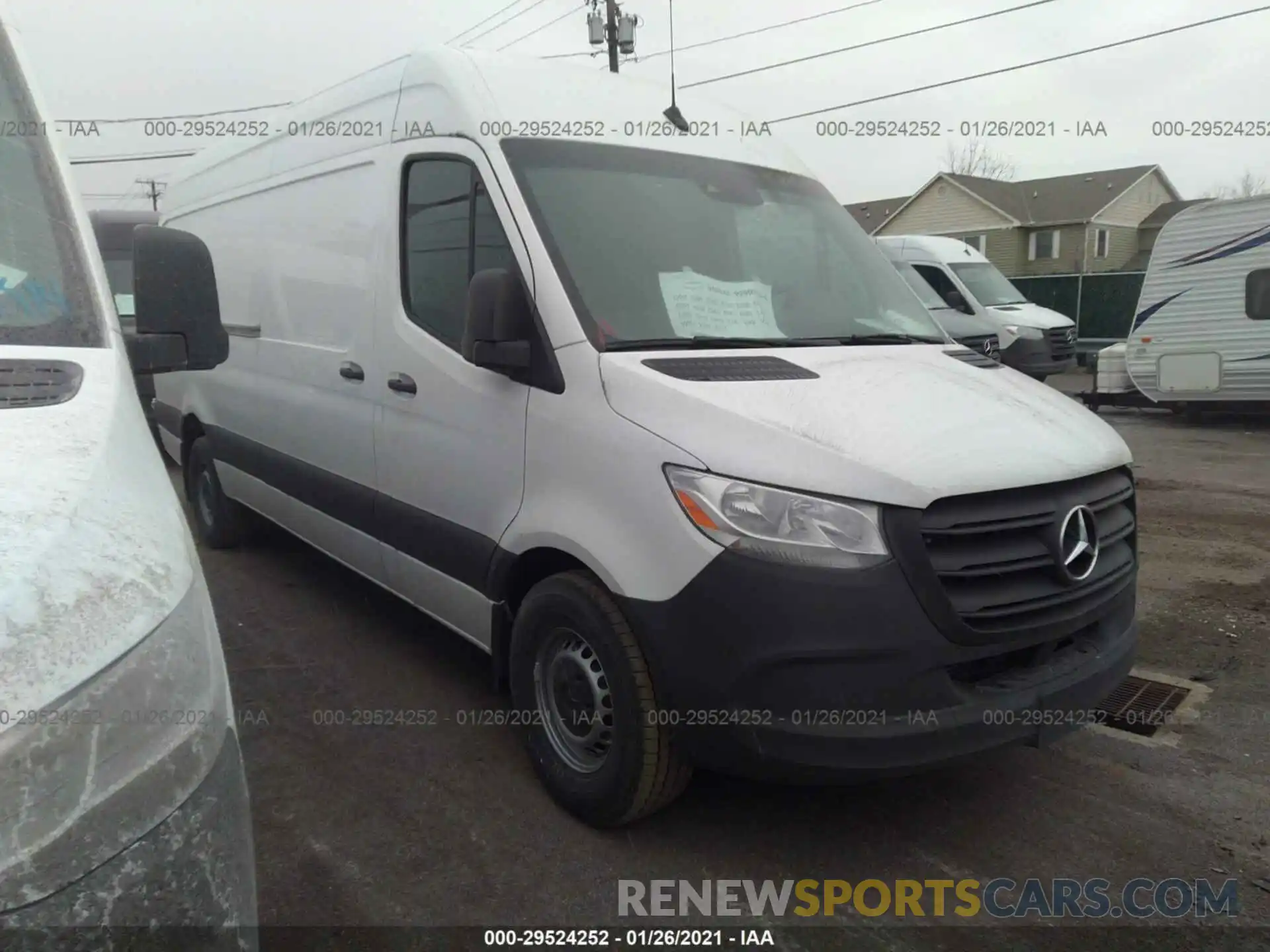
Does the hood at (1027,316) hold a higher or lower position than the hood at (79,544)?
lower

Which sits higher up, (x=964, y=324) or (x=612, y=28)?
(x=612, y=28)

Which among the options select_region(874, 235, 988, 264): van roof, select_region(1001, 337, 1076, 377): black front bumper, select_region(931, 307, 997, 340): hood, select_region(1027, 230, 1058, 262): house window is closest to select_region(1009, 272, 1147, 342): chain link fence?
select_region(1001, 337, 1076, 377): black front bumper

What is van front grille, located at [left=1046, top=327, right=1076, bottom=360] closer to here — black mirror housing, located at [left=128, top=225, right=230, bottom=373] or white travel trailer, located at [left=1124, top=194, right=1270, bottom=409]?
white travel trailer, located at [left=1124, top=194, right=1270, bottom=409]

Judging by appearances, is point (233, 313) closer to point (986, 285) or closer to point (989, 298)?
point (989, 298)

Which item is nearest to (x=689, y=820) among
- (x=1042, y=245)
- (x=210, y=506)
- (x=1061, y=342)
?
(x=210, y=506)

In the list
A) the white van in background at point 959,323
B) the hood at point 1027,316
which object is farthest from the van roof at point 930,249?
the white van in background at point 959,323

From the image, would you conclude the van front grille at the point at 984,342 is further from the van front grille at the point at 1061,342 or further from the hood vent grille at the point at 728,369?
the hood vent grille at the point at 728,369

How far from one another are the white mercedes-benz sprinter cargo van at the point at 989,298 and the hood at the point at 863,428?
11.8 metres

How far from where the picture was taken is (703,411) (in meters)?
2.69

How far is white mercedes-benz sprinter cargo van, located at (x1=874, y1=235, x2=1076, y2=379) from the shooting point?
1467cm

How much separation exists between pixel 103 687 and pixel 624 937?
1769 millimetres

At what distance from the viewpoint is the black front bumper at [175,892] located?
4.22 feet

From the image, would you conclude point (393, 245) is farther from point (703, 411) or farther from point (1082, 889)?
point (1082, 889)

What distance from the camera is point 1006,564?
267 cm
